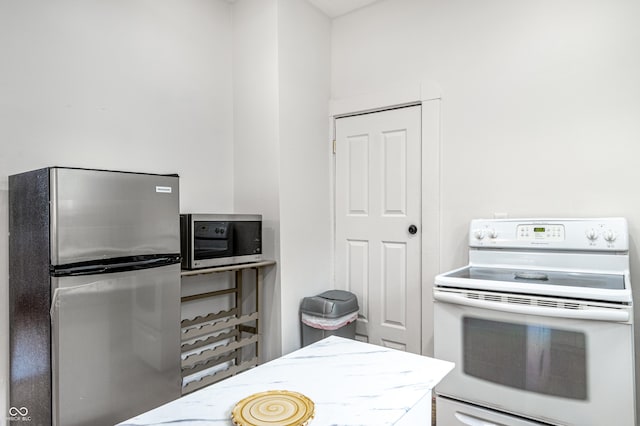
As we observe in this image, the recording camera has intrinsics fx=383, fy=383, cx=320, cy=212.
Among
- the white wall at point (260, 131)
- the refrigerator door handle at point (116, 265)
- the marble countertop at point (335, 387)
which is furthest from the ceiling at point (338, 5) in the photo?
the marble countertop at point (335, 387)

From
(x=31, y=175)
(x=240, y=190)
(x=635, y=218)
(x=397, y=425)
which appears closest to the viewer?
(x=397, y=425)

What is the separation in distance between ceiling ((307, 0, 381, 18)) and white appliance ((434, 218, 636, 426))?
194 cm

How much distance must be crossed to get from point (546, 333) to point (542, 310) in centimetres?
10

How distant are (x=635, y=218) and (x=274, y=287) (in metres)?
2.01

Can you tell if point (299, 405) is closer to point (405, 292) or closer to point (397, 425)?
point (397, 425)

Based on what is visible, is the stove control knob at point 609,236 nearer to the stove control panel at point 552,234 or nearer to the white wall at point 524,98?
the stove control panel at point 552,234

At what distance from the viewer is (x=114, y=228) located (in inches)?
62.1

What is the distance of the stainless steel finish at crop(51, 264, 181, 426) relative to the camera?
142 centimetres

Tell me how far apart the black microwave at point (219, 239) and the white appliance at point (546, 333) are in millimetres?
1155

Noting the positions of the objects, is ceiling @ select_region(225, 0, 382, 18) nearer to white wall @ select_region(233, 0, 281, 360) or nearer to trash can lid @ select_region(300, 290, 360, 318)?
white wall @ select_region(233, 0, 281, 360)

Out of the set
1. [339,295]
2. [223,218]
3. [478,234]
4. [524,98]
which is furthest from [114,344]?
[524,98]

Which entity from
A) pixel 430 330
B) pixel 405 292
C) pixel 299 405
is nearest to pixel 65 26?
pixel 299 405

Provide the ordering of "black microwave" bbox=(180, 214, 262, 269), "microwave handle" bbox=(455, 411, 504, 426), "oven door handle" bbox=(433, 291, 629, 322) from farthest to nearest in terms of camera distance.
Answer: "black microwave" bbox=(180, 214, 262, 269) → "microwave handle" bbox=(455, 411, 504, 426) → "oven door handle" bbox=(433, 291, 629, 322)

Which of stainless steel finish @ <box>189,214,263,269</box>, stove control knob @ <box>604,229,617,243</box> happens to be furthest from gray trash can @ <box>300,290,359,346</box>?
stove control knob @ <box>604,229,617,243</box>
